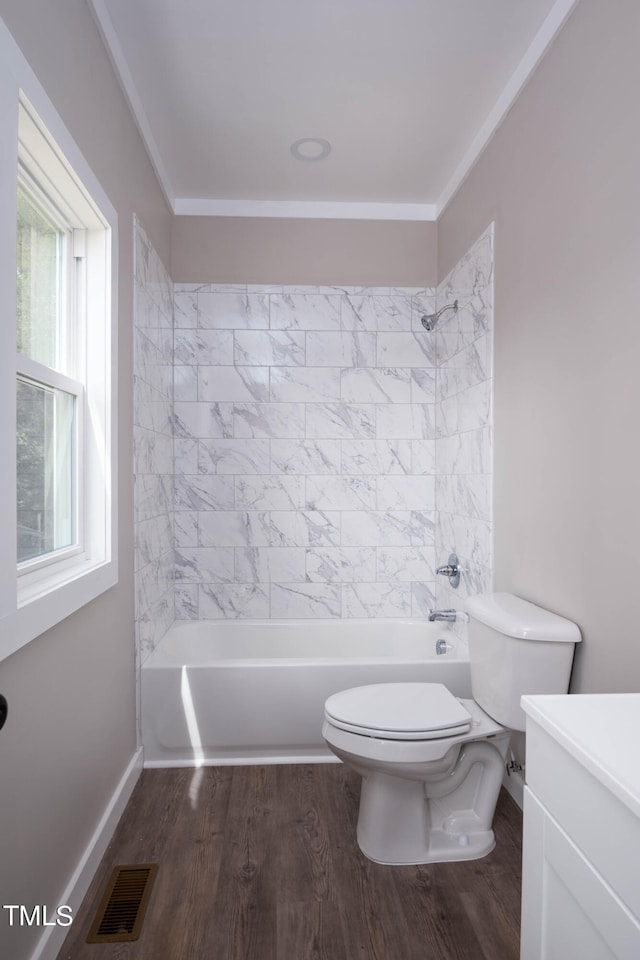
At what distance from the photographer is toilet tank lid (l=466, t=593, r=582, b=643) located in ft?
5.89

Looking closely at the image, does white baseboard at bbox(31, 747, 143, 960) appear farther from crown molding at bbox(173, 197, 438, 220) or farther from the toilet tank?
crown molding at bbox(173, 197, 438, 220)

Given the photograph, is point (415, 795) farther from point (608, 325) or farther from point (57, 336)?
point (57, 336)

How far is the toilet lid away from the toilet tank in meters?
0.13

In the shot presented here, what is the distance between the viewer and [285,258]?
334 centimetres

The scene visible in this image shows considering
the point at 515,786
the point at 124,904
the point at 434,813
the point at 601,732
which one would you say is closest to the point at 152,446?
the point at 124,904

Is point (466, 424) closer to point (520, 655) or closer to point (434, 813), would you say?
point (520, 655)

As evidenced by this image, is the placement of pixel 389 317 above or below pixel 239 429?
above

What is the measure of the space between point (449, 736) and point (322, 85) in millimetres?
2299

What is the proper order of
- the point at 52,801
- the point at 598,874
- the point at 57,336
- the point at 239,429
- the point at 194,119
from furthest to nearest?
the point at 239,429, the point at 194,119, the point at 57,336, the point at 52,801, the point at 598,874

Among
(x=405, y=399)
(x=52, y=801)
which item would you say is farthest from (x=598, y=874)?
(x=405, y=399)

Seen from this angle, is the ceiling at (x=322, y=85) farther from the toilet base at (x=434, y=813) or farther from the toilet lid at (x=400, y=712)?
the toilet base at (x=434, y=813)

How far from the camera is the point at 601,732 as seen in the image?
3.28 feet

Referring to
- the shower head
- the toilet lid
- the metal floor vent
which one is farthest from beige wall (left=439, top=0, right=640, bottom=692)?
the metal floor vent

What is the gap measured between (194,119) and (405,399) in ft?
5.44
